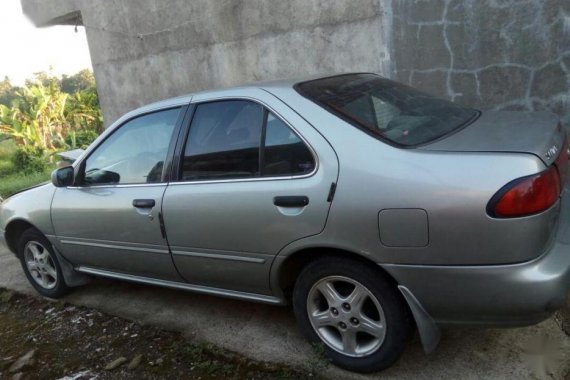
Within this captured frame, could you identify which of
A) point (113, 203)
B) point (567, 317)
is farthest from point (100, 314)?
point (567, 317)

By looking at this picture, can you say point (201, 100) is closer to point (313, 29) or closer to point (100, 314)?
point (100, 314)

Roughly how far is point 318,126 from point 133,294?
8.24 feet

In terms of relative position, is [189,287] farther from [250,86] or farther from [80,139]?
[80,139]

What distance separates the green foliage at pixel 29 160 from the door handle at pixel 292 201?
11674 mm

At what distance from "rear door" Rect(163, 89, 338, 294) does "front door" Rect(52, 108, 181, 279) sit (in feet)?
0.60

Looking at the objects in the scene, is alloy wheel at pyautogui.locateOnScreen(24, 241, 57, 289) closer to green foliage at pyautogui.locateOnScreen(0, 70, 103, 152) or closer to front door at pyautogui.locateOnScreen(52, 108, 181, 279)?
front door at pyautogui.locateOnScreen(52, 108, 181, 279)

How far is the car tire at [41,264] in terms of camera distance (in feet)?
14.3

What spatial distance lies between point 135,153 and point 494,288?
2526 millimetres

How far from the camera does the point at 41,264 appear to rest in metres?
4.45

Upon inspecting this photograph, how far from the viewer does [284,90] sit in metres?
2.97

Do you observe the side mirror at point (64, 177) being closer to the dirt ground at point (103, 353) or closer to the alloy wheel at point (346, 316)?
the dirt ground at point (103, 353)

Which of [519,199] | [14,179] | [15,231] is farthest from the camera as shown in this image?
[14,179]

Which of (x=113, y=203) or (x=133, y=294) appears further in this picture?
(x=133, y=294)

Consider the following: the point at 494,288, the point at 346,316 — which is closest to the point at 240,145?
the point at 346,316
